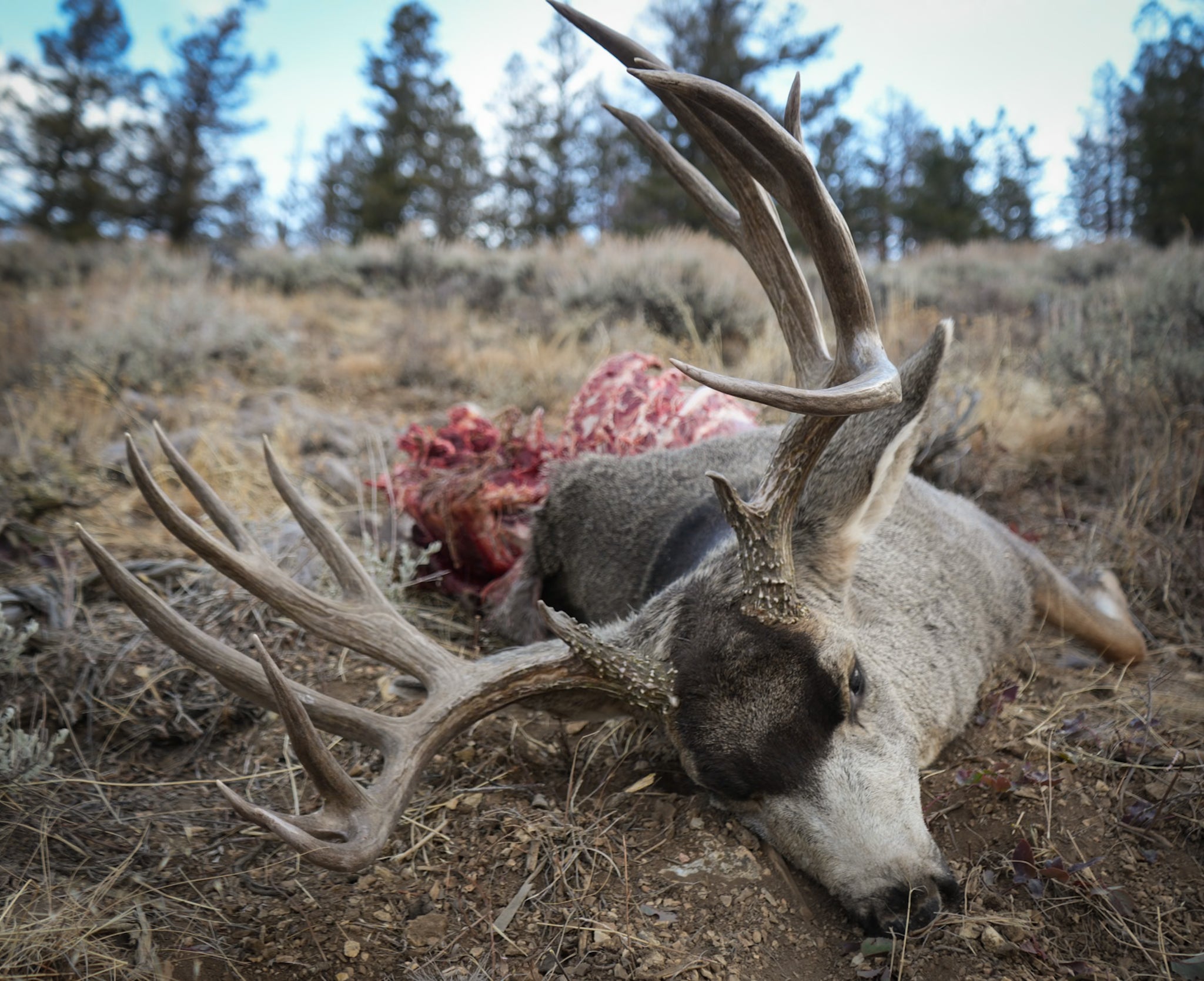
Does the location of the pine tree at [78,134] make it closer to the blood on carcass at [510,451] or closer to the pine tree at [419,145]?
the pine tree at [419,145]

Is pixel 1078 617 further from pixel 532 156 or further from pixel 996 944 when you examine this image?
pixel 532 156

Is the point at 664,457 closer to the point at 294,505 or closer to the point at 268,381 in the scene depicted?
the point at 294,505

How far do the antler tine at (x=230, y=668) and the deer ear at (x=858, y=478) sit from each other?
4.02 ft

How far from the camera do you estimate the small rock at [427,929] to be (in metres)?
1.85

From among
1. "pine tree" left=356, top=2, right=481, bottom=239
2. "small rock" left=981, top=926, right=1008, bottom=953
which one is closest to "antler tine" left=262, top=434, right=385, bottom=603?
"small rock" left=981, top=926, right=1008, bottom=953

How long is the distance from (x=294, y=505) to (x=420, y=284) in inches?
495

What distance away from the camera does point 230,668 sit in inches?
77.5

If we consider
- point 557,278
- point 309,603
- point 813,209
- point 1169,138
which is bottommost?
point 309,603

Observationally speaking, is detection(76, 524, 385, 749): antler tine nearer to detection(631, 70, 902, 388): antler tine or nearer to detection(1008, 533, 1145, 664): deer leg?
detection(631, 70, 902, 388): antler tine

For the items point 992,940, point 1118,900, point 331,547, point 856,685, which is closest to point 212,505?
point 331,547

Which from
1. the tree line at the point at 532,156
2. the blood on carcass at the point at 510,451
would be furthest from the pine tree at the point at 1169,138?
the blood on carcass at the point at 510,451

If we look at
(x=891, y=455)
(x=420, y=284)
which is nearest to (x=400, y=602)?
(x=891, y=455)

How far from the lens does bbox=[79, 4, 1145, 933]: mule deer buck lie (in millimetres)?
1738

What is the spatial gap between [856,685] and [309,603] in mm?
1500
